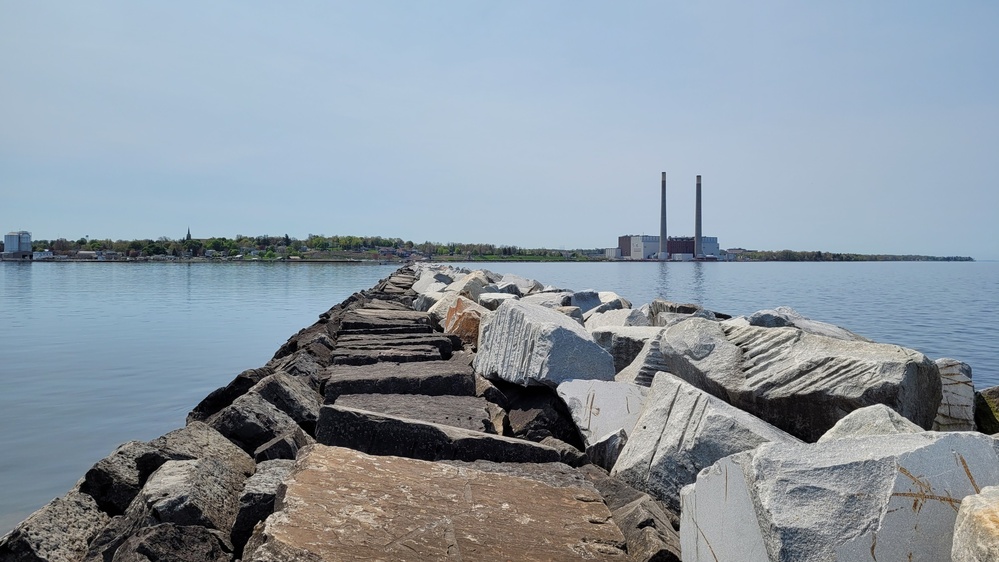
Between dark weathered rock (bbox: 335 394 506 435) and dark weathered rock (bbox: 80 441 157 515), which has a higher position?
dark weathered rock (bbox: 335 394 506 435)

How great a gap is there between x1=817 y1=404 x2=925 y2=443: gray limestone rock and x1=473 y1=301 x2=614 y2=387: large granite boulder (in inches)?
79.2

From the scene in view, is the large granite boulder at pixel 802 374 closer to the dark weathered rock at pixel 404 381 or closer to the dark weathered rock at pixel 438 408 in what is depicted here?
the dark weathered rock at pixel 438 408

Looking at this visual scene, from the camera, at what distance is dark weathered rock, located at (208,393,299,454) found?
354cm

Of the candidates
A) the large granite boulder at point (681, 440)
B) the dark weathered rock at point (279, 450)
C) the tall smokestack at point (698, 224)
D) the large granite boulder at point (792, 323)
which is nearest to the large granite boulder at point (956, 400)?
the large granite boulder at point (792, 323)

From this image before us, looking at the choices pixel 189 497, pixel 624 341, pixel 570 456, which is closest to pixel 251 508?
pixel 189 497

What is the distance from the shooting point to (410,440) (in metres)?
3.17

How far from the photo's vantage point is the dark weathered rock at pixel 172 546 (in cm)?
216

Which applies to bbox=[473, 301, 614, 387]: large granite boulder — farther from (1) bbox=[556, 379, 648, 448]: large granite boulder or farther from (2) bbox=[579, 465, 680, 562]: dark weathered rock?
(2) bbox=[579, 465, 680, 562]: dark weathered rock

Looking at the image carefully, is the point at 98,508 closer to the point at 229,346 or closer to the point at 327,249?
the point at 229,346

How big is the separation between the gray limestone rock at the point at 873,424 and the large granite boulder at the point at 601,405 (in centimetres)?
123

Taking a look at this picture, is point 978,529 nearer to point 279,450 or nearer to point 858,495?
point 858,495

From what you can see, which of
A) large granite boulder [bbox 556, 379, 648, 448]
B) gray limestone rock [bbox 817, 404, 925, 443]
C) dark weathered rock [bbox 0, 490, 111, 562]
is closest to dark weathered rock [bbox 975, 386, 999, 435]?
large granite boulder [bbox 556, 379, 648, 448]

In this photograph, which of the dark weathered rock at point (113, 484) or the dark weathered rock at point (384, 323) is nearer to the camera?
the dark weathered rock at point (113, 484)

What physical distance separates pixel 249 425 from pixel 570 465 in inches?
64.1
